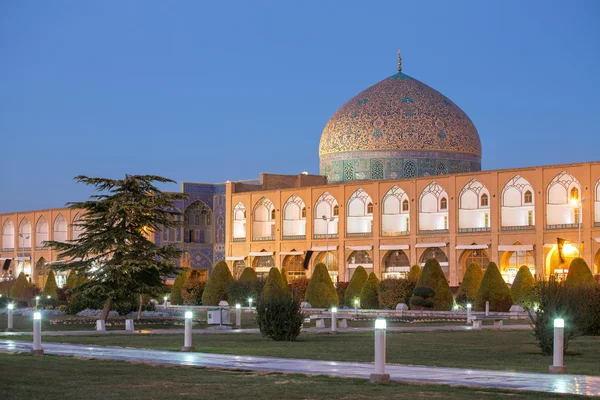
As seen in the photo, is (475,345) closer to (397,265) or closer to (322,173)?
(397,265)

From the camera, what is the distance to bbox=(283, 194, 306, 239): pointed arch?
59688 mm

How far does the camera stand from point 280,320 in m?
19.6

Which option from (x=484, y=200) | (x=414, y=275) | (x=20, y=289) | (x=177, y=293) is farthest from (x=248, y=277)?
(x=484, y=200)

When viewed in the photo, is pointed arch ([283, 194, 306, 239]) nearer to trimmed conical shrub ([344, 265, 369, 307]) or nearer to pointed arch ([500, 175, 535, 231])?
pointed arch ([500, 175, 535, 231])

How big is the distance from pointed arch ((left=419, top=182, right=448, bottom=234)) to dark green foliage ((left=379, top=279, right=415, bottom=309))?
11410mm

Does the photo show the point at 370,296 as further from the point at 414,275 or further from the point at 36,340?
the point at 36,340

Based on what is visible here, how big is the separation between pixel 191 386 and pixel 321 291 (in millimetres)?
32402

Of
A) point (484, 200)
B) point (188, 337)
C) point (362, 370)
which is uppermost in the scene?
point (484, 200)

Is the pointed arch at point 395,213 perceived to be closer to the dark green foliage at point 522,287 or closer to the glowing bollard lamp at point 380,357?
the dark green foliage at point 522,287

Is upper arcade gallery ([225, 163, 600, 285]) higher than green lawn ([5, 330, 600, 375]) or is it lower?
higher

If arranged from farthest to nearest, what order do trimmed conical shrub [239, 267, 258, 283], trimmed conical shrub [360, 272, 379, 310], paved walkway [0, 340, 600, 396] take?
1. trimmed conical shrub [239, 267, 258, 283]
2. trimmed conical shrub [360, 272, 379, 310]
3. paved walkway [0, 340, 600, 396]

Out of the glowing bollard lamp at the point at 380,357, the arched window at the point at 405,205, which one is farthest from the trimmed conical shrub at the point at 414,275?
the glowing bollard lamp at the point at 380,357

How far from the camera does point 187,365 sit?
12.8 m

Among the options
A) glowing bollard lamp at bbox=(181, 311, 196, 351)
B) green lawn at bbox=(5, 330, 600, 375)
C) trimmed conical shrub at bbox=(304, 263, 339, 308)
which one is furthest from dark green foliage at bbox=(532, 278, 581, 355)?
trimmed conical shrub at bbox=(304, 263, 339, 308)
